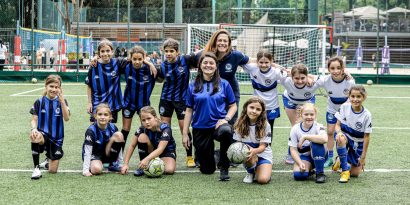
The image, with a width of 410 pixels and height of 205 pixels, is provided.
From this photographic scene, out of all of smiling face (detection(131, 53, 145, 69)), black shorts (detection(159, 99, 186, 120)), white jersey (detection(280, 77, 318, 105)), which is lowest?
black shorts (detection(159, 99, 186, 120))

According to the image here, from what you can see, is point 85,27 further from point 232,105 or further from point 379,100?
point 232,105

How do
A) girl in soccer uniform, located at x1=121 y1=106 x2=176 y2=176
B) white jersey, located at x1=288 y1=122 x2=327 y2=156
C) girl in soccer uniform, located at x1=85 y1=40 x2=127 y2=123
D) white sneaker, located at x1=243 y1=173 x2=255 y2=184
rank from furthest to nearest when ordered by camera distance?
girl in soccer uniform, located at x1=85 y1=40 x2=127 y2=123, girl in soccer uniform, located at x1=121 y1=106 x2=176 y2=176, white jersey, located at x1=288 y1=122 x2=327 y2=156, white sneaker, located at x1=243 y1=173 x2=255 y2=184

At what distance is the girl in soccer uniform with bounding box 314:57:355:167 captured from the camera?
306 inches

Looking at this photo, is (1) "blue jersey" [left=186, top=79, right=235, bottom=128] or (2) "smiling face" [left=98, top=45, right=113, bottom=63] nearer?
(1) "blue jersey" [left=186, top=79, right=235, bottom=128]

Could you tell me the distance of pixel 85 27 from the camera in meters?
31.0

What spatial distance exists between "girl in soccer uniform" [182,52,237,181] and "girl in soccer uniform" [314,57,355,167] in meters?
1.35

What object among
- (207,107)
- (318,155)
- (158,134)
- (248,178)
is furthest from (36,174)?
(318,155)

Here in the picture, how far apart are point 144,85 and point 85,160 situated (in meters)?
1.37

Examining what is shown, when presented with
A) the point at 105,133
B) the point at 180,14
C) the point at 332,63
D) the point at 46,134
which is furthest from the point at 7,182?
the point at 180,14

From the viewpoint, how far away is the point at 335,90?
26.1ft

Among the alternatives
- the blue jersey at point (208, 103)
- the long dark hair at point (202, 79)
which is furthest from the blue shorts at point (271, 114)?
the long dark hair at point (202, 79)

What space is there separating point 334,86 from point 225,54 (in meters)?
1.44

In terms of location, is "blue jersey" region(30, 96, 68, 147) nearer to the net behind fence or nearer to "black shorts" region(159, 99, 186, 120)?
"black shorts" region(159, 99, 186, 120)

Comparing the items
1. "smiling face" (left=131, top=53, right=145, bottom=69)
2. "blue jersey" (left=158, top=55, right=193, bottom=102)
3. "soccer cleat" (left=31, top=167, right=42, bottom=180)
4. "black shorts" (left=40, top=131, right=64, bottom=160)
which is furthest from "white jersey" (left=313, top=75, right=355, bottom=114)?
"soccer cleat" (left=31, top=167, right=42, bottom=180)
